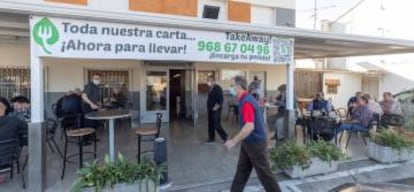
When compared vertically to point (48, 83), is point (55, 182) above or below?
below

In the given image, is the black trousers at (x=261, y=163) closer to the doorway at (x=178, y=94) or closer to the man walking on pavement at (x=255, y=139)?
the man walking on pavement at (x=255, y=139)

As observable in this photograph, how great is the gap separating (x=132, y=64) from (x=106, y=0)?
2184 millimetres

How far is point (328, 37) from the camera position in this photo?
299 inches

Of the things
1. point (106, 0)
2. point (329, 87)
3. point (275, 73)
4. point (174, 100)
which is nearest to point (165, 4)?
Result: point (106, 0)

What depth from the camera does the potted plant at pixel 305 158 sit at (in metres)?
5.73

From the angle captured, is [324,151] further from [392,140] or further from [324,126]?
[392,140]

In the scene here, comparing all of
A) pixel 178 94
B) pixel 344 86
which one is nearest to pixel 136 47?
pixel 178 94

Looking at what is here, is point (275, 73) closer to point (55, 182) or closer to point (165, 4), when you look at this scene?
point (165, 4)

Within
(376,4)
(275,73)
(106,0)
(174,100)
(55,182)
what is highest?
(376,4)

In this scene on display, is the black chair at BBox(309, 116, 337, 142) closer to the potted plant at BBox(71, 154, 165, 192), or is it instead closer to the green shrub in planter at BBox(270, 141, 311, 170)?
the green shrub in planter at BBox(270, 141, 311, 170)

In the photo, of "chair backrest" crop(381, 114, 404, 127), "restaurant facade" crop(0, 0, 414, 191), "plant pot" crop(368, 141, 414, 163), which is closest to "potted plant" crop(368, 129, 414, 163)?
"plant pot" crop(368, 141, 414, 163)

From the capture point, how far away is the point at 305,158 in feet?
18.8

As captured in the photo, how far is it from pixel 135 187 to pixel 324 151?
10.8 feet

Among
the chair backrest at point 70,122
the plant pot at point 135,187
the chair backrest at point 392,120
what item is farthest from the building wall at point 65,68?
the plant pot at point 135,187
